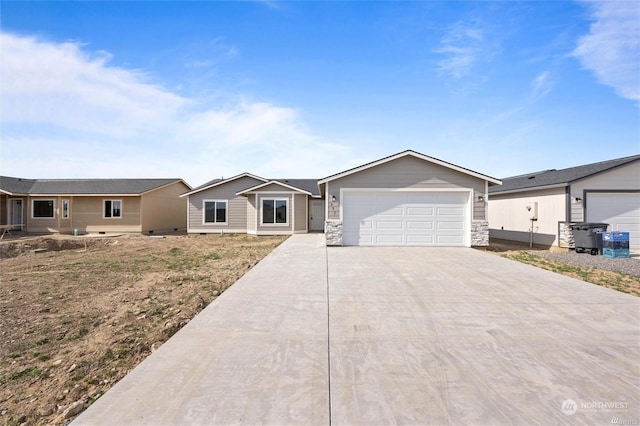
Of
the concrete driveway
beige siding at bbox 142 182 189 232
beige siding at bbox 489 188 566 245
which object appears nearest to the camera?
the concrete driveway

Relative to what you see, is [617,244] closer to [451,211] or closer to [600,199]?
[600,199]

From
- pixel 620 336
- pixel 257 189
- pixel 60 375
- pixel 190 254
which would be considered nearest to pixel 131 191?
pixel 257 189

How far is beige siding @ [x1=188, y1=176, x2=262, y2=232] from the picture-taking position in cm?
1997

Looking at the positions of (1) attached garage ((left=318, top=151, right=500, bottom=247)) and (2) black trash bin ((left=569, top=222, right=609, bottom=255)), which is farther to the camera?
(1) attached garage ((left=318, top=151, right=500, bottom=247))

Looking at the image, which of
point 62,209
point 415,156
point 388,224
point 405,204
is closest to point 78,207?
point 62,209

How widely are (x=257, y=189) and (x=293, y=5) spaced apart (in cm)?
1050

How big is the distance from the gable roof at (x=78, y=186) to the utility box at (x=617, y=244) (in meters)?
23.9

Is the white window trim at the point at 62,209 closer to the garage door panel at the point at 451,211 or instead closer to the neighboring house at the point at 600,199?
the garage door panel at the point at 451,211

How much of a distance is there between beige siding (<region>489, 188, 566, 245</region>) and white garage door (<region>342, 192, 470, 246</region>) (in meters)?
4.42

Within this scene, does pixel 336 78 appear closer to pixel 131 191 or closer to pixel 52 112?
pixel 52 112

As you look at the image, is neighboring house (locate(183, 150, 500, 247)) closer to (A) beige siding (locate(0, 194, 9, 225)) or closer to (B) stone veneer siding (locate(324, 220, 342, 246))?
(B) stone veneer siding (locate(324, 220, 342, 246))

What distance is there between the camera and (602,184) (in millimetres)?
12562

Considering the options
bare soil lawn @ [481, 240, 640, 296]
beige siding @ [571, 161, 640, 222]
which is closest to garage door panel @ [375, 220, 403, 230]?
bare soil lawn @ [481, 240, 640, 296]

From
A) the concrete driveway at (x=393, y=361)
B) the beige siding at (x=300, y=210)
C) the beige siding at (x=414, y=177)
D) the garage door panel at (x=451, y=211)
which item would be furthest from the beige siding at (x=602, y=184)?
the beige siding at (x=300, y=210)
